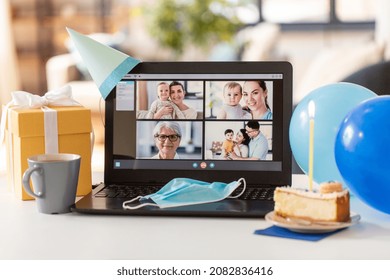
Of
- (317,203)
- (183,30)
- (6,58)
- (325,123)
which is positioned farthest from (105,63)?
(6,58)

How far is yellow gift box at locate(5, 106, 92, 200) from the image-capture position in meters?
1.38

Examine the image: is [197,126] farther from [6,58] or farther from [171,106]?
[6,58]

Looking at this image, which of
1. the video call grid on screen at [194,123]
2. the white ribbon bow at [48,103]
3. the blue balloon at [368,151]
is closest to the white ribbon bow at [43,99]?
the white ribbon bow at [48,103]

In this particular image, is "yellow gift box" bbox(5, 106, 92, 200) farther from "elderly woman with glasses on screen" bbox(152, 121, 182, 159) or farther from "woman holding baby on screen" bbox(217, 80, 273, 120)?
"woman holding baby on screen" bbox(217, 80, 273, 120)

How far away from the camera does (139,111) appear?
147 centimetres

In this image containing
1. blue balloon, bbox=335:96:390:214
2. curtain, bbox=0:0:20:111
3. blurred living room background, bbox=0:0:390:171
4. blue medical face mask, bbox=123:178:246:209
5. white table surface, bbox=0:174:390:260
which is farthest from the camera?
curtain, bbox=0:0:20:111

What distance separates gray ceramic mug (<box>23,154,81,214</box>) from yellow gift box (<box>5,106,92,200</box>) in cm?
9

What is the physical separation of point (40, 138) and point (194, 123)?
0.99 ft

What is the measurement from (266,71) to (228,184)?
0.80 feet

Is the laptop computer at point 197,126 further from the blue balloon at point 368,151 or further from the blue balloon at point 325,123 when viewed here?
the blue balloon at point 368,151

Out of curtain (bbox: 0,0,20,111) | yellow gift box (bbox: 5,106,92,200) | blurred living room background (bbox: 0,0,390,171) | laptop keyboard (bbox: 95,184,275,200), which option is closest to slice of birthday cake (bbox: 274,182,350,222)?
laptop keyboard (bbox: 95,184,275,200)
